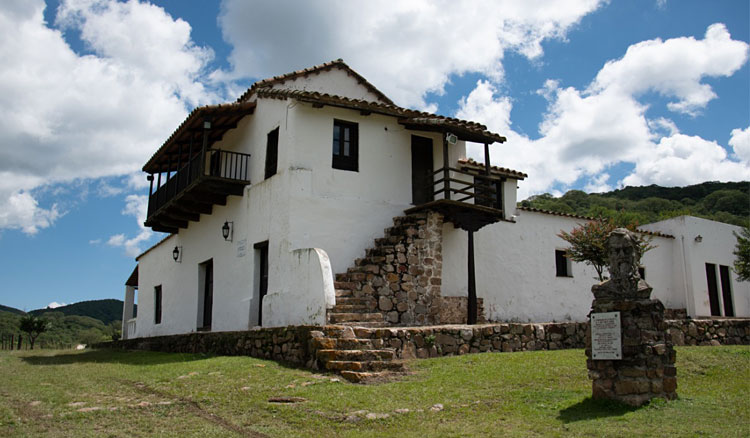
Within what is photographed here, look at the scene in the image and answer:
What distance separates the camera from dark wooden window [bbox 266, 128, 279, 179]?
15570 millimetres

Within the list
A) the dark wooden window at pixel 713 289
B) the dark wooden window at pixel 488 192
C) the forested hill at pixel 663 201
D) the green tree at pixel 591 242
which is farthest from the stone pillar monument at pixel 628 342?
the forested hill at pixel 663 201

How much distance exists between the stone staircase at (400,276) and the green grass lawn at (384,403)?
122 inches

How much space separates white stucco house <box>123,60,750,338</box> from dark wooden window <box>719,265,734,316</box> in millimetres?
3328

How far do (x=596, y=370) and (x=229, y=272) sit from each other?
1132cm

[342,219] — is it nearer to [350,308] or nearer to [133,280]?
[350,308]

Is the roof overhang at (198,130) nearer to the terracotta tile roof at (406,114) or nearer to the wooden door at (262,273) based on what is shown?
the terracotta tile roof at (406,114)

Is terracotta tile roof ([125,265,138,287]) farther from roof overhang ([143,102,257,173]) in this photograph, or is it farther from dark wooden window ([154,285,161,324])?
roof overhang ([143,102,257,173])

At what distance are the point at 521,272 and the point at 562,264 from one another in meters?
2.07

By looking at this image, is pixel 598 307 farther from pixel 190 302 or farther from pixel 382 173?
pixel 190 302

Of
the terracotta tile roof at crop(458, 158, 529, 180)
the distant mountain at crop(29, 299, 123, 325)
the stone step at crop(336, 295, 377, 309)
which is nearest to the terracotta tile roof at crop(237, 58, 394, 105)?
the terracotta tile roof at crop(458, 158, 529, 180)

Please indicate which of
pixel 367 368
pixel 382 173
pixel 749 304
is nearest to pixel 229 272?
pixel 382 173

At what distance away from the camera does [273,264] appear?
1441 centimetres

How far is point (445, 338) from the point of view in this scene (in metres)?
11.7

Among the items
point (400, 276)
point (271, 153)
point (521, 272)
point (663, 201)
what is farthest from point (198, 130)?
point (663, 201)
